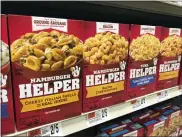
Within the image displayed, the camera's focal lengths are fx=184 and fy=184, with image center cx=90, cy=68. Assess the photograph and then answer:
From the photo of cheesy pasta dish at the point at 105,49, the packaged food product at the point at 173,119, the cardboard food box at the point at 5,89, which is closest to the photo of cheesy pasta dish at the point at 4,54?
the cardboard food box at the point at 5,89

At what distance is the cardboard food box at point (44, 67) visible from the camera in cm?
47

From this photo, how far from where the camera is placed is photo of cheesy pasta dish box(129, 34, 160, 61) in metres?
0.70

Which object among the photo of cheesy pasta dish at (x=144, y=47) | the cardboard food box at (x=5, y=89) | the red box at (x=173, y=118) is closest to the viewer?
the cardboard food box at (x=5, y=89)

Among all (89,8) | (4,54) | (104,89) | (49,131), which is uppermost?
(89,8)

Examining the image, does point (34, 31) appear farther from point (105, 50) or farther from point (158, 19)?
point (158, 19)

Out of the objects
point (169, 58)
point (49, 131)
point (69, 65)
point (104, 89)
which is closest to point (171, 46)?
point (169, 58)

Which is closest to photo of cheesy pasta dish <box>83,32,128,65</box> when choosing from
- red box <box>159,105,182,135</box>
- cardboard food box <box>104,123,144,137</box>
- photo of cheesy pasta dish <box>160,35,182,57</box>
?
photo of cheesy pasta dish <box>160,35,182,57</box>

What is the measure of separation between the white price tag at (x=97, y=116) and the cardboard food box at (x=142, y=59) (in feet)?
0.40

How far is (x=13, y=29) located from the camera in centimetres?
45

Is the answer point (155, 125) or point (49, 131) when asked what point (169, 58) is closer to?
point (155, 125)

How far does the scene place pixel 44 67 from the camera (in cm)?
50

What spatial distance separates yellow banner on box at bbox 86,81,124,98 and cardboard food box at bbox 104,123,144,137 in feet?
0.72

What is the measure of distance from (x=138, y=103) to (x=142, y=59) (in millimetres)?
186

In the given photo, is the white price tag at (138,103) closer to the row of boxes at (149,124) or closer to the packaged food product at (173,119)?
the row of boxes at (149,124)
